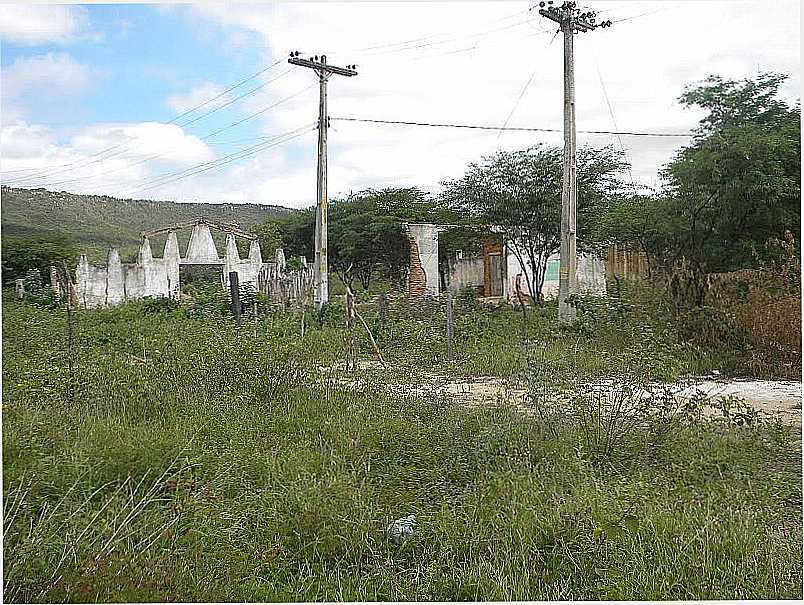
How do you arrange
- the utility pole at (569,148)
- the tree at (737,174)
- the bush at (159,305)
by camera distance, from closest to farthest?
1. the tree at (737,174)
2. the utility pole at (569,148)
3. the bush at (159,305)

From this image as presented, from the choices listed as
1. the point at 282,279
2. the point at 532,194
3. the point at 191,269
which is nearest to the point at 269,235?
the point at 282,279

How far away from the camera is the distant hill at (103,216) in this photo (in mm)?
4812

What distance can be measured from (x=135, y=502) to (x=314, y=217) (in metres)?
5.46

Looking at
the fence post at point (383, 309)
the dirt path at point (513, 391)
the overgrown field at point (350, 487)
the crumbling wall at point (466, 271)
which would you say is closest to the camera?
the overgrown field at point (350, 487)

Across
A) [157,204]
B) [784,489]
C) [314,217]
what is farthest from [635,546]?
[314,217]

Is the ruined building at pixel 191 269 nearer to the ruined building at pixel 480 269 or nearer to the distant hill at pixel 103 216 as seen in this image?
the distant hill at pixel 103 216

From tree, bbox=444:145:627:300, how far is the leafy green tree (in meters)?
3.96

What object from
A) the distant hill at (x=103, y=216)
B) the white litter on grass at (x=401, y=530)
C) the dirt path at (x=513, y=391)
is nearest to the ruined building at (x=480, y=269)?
the distant hill at (x=103, y=216)

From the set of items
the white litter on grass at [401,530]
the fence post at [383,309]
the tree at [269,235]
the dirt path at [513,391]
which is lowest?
the white litter on grass at [401,530]

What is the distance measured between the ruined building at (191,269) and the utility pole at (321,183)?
0.45 feet

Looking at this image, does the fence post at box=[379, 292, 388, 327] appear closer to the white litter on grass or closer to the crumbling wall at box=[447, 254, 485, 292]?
the white litter on grass

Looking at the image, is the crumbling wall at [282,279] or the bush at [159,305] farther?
the crumbling wall at [282,279]

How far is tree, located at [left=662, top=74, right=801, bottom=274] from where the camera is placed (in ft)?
19.1

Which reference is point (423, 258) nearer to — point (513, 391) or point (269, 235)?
point (269, 235)
